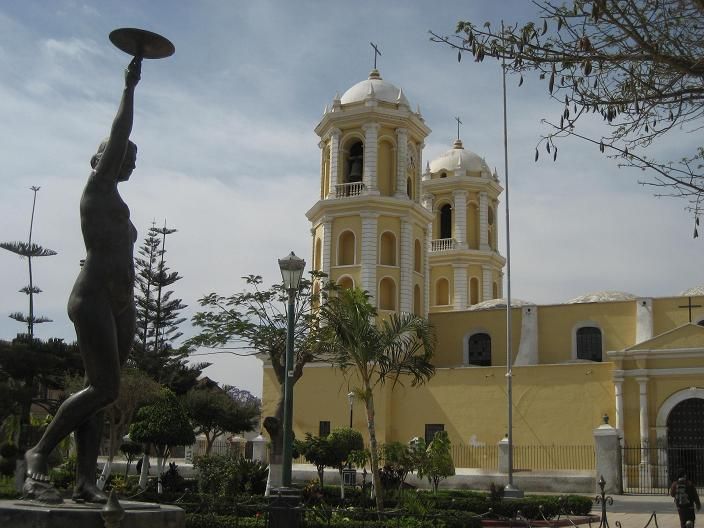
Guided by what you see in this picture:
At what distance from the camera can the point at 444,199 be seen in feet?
140

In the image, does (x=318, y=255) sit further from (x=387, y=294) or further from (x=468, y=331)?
(x=468, y=331)

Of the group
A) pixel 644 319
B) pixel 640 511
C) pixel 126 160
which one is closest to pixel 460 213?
pixel 644 319

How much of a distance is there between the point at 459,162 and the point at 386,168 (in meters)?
11.3

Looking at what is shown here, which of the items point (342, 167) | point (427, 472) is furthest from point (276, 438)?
point (342, 167)

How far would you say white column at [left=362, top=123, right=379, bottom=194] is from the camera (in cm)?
3181

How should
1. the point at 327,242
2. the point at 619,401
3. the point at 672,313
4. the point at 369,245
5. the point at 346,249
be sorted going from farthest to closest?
the point at 346,249, the point at 327,242, the point at 369,245, the point at 672,313, the point at 619,401

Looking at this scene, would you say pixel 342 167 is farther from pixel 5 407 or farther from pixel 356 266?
pixel 5 407

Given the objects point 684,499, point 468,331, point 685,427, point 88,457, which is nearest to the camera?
point 88,457

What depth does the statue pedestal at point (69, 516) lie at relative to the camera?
16.8ft

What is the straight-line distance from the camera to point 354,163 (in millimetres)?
32938

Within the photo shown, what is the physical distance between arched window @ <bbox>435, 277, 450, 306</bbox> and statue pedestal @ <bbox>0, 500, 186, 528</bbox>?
121 ft

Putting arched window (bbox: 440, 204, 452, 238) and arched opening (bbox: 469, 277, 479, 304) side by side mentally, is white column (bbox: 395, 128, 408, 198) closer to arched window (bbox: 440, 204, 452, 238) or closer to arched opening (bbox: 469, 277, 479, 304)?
arched window (bbox: 440, 204, 452, 238)

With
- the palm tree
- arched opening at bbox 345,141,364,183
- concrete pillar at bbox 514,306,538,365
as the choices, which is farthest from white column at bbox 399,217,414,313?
the palm tree

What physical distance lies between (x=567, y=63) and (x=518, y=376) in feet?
73.4
